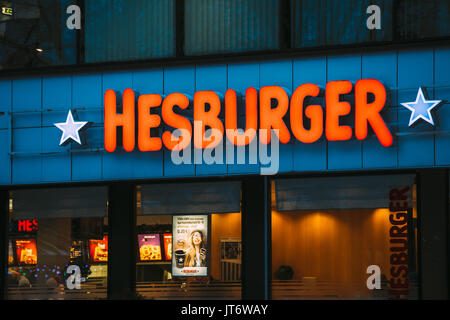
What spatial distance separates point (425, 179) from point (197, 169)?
184 inches

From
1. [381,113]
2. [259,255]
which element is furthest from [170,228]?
[381,113]

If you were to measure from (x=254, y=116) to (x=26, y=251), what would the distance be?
6087mm

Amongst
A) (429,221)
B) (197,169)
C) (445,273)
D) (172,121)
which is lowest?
(445,273)

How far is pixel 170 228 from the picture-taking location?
1633cm

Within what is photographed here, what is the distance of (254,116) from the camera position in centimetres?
1558

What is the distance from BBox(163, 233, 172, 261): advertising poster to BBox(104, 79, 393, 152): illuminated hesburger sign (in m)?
1.89

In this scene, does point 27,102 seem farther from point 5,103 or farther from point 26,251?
point 26,251

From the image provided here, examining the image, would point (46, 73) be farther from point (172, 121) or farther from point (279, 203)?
point (279, 203)

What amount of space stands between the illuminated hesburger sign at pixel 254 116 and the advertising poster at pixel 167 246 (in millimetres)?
1892

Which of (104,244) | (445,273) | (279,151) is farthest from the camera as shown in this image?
(104,244)

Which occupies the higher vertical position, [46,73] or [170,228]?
[46,73]

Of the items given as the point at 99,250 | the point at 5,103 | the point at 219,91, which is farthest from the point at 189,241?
the point at 5,103

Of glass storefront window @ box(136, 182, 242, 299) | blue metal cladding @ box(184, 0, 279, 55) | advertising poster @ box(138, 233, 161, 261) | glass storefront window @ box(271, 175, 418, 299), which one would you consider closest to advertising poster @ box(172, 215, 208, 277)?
glass storefront window @ box(136, 182, 242, 299)

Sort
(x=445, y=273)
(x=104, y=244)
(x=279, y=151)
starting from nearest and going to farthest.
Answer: (x=445, y=273) < (x=279, y=151) < (x=104, y=244)
